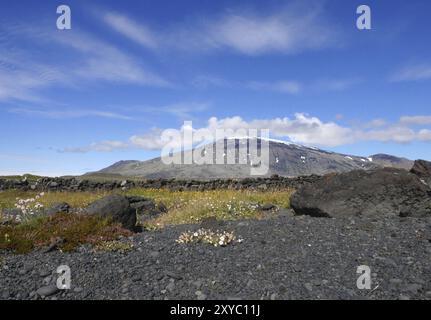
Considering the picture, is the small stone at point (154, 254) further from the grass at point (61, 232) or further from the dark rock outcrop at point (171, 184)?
the dark rock outcrop at point (171, 184)

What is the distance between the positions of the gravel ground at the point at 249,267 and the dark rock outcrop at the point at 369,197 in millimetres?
2349

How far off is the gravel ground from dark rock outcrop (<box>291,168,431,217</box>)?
2349mm

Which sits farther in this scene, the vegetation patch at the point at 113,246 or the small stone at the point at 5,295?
the vegetation patch at the point at 113,246

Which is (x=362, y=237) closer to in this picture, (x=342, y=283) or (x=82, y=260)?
(x=342, y=283)

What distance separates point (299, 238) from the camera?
1316cm

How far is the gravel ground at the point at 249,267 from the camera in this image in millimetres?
9570

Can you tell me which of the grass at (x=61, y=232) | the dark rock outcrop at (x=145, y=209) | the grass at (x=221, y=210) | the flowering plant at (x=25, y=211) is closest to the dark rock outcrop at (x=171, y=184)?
the grass at (x=221, y=210)

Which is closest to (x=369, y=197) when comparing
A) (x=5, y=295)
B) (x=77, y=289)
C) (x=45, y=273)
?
(x=77, y=289)

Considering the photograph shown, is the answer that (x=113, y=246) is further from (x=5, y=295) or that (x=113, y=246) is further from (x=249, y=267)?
(x=249, y=267)

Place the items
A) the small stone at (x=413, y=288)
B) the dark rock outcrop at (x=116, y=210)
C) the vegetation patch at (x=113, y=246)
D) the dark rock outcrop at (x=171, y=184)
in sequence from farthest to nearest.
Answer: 1. the dark rock outcrop at (x=171, y=184)
2. the dark rock outcrop at (x=116, y=210)
3. the vegetation patch at (x=113, y=246)
4. the small stone at (x=413, y=288)

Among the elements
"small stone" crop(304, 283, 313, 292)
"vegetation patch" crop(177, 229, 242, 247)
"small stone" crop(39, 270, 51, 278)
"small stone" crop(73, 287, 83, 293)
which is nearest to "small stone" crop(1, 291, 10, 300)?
"small stone" crop(39, 270, 51, 278)

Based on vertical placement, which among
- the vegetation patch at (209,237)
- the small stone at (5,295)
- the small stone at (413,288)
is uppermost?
the vegetation patch at (209,237)

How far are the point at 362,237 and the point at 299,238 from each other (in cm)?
189

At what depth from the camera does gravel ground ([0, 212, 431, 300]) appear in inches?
377
